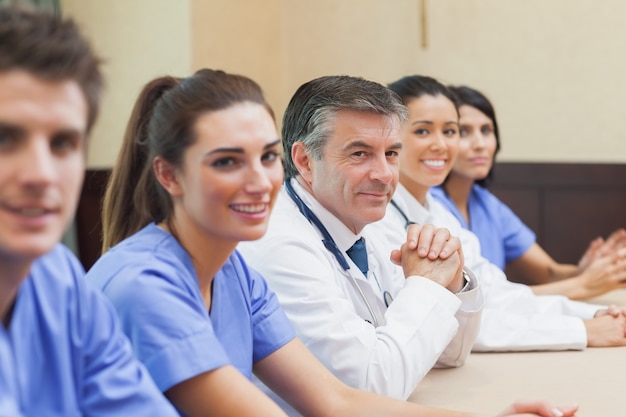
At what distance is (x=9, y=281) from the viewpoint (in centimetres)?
105

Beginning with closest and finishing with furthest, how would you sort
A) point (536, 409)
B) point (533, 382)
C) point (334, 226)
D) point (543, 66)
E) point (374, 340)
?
point (536, 409)
point (374, 340)
point (533, 382)
point (334, 226)
point (543, 66)

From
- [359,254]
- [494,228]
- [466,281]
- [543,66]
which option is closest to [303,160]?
[359,254]

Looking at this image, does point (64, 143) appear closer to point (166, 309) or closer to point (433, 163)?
point (166, 309)

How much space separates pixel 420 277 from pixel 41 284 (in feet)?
3.17

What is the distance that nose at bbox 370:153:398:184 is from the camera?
6.48 feet

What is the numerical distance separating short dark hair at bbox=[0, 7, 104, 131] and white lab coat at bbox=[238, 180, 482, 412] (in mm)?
799

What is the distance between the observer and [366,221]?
202cm

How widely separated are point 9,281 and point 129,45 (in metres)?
3.58

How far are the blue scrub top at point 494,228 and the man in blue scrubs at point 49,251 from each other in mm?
2113

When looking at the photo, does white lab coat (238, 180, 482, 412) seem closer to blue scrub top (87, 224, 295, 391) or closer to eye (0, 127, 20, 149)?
blue scrub top (87, 224, 295, 391)

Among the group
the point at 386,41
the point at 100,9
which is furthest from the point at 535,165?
the point at 100,9

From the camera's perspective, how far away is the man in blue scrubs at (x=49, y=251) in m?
0.96

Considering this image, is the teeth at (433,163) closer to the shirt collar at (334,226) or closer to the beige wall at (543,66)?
the shirt collar at (334,226)

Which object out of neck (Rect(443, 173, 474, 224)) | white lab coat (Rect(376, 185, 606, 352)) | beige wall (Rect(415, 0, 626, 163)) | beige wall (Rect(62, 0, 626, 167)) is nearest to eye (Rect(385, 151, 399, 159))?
white lab coat (Rect(376, 185, 606, 352))
